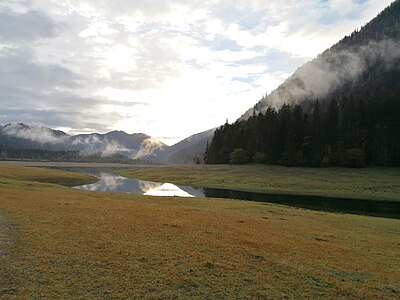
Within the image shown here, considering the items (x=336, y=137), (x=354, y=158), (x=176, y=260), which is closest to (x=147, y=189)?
(x=354, y=158)

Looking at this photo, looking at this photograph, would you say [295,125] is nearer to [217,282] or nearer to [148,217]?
[148,217]

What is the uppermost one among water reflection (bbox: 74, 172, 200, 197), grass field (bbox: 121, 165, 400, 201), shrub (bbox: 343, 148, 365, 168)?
shrub (bbox: 343, 148, 365, 168)

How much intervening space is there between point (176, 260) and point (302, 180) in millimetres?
94045

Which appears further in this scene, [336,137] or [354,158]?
[336,137]

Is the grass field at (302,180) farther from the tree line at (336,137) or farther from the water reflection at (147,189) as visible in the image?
the water reflection at (147,189)

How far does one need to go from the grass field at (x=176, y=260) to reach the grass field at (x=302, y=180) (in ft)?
207

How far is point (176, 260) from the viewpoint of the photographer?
17812mm

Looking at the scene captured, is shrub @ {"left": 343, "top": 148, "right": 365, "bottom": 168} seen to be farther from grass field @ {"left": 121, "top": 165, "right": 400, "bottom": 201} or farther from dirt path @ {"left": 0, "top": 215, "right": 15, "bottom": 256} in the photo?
dirt path @ {"left": 0, "top": 215, "right": 15, "bottom": 256}

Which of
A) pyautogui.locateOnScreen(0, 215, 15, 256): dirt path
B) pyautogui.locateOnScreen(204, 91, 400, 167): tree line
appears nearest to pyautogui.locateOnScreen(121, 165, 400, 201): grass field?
pyautogui.locateOnScreen(204, 91, 400, 167): tree line

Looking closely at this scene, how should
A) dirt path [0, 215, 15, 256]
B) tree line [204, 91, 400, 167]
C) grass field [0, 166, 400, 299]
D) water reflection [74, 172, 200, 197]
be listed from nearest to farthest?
grass field [0, 166, 400, 299] < dirt path [0, 215, 15, 256] < water reflection [74, 172, 200, 197] < tree line [204, 91, 400, 167]

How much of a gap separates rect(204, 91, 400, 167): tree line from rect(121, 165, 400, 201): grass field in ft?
26.2

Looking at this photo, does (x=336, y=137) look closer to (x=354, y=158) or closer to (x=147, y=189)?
(x=354, y=158)

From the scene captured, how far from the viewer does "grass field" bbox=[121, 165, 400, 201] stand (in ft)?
294

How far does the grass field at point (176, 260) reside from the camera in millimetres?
13961
